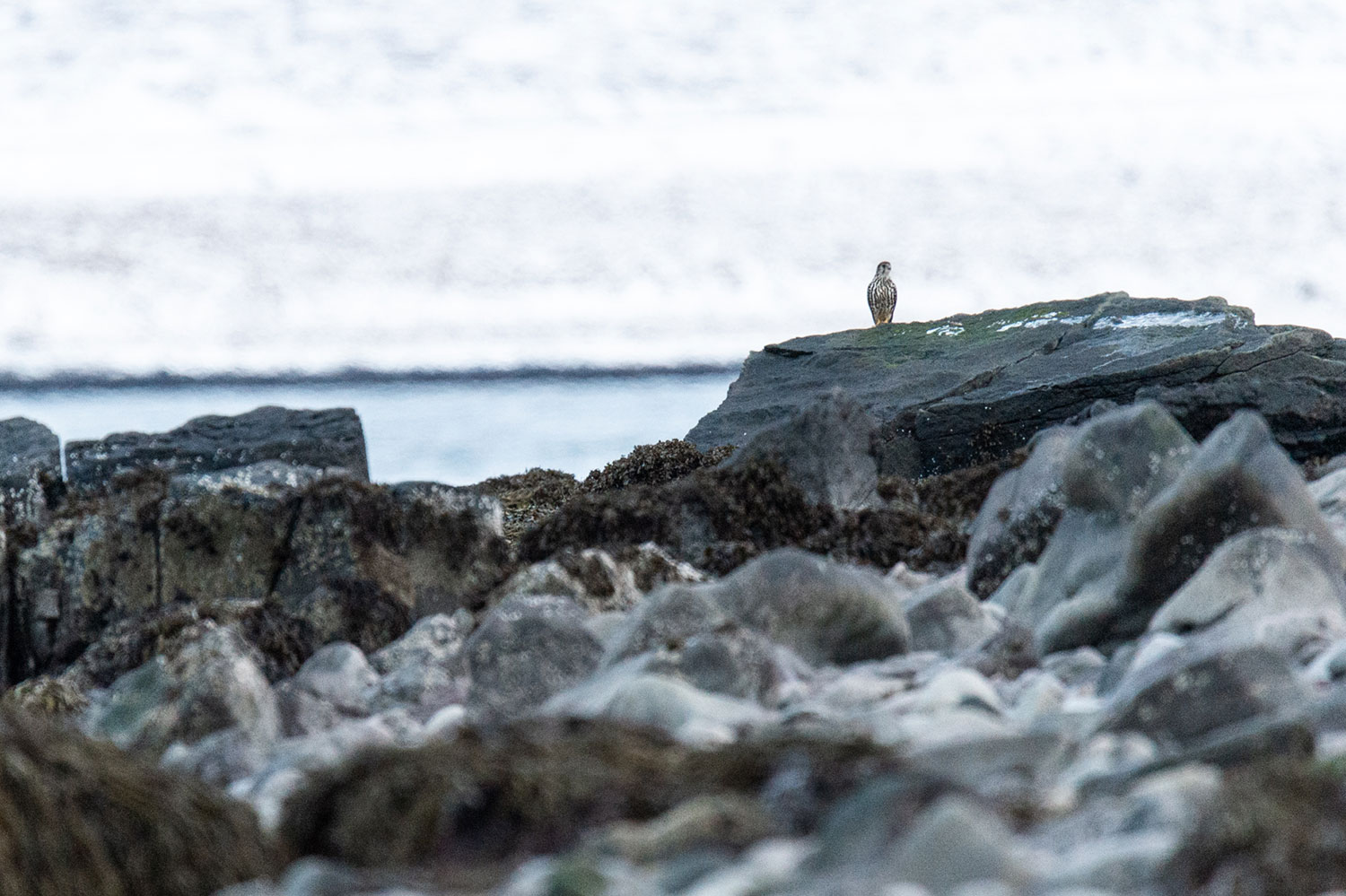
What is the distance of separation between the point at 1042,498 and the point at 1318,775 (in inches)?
132

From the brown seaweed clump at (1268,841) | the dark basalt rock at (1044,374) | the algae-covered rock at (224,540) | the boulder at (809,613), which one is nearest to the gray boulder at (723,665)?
the boulder at (809,613)

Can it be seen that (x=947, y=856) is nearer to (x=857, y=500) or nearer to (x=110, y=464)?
(x=857, y=500)

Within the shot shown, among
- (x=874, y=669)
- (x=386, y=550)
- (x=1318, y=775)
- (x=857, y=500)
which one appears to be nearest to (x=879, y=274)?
(x=857, y=500)

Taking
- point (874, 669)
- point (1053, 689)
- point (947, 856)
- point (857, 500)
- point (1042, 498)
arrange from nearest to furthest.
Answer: point (947, 856)
point (1053, 689)
point (874, 669)
point (1042, 498)
point (857, 500)

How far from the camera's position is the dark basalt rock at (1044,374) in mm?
9328

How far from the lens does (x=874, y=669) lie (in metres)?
4.18

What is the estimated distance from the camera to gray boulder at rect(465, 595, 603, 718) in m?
4.25

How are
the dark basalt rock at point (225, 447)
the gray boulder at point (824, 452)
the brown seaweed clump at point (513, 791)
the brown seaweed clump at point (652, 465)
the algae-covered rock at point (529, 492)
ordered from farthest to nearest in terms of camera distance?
the brown seaweed clump at point (652, 465) < the algae-covered rock at point (529, 492) < the dark basalt rock at point (225, 447) < the gray boulder at point (824, 452) < the brown seaweed clump at point (513, 791)

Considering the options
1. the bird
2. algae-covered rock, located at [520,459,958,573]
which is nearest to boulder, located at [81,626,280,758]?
algae-covered rock, located at [520,459,958,573]

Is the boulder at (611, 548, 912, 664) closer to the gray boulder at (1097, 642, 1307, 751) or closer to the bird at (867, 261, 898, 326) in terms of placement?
the gray boulder at (1097, 642, 1307, 751)

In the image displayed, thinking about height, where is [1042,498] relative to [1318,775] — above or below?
above

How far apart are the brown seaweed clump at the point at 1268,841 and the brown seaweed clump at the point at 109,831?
1553mm

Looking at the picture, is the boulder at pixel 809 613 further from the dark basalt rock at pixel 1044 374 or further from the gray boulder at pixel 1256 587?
the dark basalt rock at pixel 1044 374

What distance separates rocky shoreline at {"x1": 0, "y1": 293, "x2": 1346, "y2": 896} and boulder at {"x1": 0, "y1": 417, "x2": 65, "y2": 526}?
0.13ft
